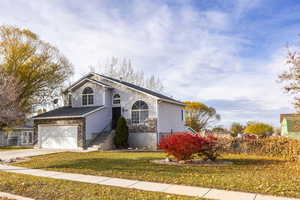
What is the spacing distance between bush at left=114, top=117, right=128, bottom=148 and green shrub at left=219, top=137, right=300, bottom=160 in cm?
835

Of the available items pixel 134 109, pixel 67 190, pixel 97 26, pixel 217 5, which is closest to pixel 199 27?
pixel 217 5

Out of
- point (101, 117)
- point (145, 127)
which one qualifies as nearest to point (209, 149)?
point (145, 127)

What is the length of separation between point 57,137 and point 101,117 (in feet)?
13.3

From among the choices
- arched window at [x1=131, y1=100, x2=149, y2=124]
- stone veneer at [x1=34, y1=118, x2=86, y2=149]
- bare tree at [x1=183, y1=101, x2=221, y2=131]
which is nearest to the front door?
arched window at [x1=131, y1=100, x2=149, y2=124]

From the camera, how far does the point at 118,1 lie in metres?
12.9

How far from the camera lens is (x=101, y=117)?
73.5 ft

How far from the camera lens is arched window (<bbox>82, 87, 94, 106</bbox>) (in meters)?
23.6

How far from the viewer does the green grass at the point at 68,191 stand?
6273mm

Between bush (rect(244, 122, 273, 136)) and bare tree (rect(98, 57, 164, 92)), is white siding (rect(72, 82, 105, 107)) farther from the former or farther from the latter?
bush (rect(244, 122, 273, 136))

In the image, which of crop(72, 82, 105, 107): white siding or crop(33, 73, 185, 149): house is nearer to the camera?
crop(33, 73, 185, 149): house

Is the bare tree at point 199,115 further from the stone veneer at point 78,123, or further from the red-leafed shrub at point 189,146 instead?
the red-leafed shrub at point 189,146

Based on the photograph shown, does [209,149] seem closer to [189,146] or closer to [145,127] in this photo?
[189,146]

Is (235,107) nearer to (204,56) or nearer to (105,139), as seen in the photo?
(204,56)

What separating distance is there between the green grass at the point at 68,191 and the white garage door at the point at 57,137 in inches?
503
